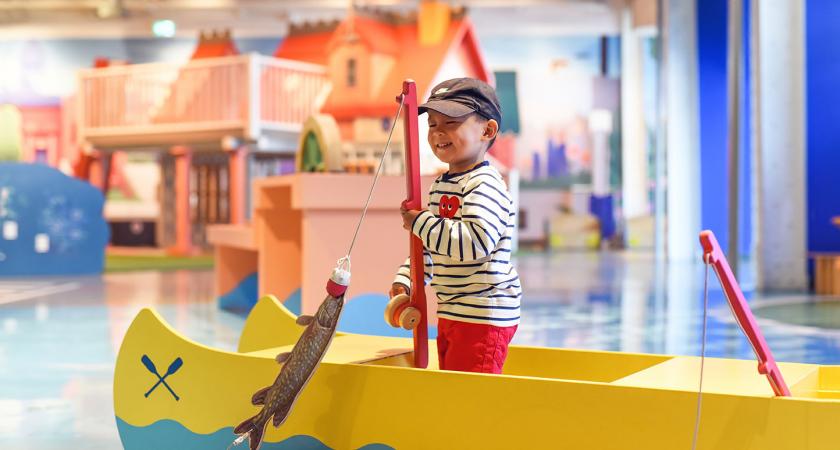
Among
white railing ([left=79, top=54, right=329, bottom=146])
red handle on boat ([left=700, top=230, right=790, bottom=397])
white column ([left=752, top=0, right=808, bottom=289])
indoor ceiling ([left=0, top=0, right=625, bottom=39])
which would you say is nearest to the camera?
red handle on boat ([left=700, top=230, right=790, bottom=397])

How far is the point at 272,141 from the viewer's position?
12336 mm

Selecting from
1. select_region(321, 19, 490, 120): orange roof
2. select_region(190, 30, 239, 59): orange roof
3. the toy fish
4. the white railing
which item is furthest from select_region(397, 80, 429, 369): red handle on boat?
select_region(190, 30, 239, 59): orange roof

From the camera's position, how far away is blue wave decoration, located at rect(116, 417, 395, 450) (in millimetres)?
2260

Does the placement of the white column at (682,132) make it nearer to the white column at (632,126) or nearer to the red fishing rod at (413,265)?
the white column at (632,126)

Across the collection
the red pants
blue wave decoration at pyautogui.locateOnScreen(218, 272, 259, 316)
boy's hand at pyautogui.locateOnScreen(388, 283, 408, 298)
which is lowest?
blue wave decoration at pyautogui.locateOnScreen(218, 272, 259, 316)

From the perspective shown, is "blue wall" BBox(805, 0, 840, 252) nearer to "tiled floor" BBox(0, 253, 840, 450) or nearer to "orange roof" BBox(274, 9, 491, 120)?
"tiled floor" BBox(0, 253, 840, 450)

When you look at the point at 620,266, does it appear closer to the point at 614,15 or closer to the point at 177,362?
the point at 614,15

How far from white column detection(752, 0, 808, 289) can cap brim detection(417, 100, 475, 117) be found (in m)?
6.54

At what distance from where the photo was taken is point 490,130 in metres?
2.41

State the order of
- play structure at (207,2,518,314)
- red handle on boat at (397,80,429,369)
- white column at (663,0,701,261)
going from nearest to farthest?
1. red handle on boat at (397,80,429,369)
2. play structure at (207,2,518,314)
3. white column at (663,0,701,261)

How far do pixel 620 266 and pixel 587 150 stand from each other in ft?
19.7

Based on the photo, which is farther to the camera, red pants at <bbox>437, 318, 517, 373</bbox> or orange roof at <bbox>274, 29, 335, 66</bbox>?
orange roof at <bbox>274, 29, 335, 66</bbox>

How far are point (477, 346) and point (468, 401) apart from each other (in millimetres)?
284

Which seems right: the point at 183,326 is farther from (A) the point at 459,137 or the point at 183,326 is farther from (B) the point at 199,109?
(B) the point at 199,109
